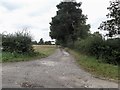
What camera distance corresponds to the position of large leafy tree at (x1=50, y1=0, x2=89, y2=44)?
2186 inches

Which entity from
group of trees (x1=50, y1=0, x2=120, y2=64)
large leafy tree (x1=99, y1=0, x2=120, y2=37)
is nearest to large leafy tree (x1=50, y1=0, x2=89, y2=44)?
group of trees (x1=50, y1=0, x2=120, y2=64)

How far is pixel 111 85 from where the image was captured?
1077 cm

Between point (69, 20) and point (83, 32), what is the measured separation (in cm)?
536

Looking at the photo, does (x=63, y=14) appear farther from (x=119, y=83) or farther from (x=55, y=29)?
(x=119, y=83)

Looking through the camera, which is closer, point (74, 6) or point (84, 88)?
point (84, 88)

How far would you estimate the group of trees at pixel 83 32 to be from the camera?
82.4 feet

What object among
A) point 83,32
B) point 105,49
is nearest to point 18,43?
point 105,49

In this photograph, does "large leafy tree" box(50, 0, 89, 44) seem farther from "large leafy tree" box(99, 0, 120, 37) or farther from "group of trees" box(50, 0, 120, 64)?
"large leafy tree" box(99, 0, 120, 37)

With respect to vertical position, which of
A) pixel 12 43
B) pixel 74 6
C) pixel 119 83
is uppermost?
pixel 74 6

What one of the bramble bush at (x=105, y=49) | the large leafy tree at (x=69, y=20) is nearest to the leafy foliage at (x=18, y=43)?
the bramble bush at (x=105, y=49)

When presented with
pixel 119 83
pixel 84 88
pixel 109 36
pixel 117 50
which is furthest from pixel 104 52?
pixel 84 88

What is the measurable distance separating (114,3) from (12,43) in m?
11.0

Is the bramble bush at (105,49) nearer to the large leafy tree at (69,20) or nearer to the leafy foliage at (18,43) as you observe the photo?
the leafy foliage at (18,43)

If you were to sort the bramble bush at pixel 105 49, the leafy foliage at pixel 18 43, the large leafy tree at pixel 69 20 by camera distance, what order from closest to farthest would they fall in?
the bramble bush at pixel 105 49 < the leafy foliage at pixel 18 43 < the large leafy tree at pixel 69 20
